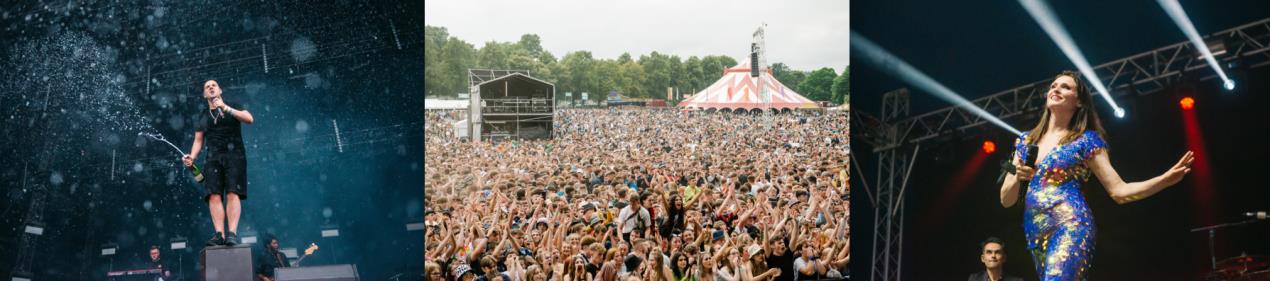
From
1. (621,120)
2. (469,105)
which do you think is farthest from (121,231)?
(621,120)

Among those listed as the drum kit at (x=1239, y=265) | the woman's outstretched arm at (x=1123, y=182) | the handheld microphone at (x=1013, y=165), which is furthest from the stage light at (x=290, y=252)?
the drum kit at (x=1239, y=265)

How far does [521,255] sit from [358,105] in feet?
3.78

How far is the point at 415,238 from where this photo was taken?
225 inches

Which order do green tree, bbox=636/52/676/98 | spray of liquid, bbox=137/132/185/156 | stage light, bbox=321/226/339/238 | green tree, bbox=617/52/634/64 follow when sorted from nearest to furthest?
1. spray of liquid, bbox=137/132/185/156
2. stage light, bbox=321/226/339/238
3. green tree, bbox=617/52/634/64
4. green tree, bbox=636/52/676/98

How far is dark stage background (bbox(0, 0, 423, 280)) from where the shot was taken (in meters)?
5.06

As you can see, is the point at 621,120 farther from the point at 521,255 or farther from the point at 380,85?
the point at 380,85

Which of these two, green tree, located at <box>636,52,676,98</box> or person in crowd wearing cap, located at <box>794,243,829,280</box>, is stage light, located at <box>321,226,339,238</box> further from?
person in crowd wearing cap, located at <box>794,243,829,280</box>

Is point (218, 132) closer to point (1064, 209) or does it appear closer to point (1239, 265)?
point (1064, 209)

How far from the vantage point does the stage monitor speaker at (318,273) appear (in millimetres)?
5226

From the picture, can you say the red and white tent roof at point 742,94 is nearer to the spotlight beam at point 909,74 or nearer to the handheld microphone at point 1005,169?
the spotlight beam at point 909,74

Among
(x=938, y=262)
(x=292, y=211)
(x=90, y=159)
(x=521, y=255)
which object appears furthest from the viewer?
(x=938, y=262)

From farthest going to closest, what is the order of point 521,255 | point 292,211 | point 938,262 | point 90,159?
point 938,262, point 521,255, point 292,211, point 90,159

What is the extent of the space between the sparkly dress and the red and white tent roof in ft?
5.41

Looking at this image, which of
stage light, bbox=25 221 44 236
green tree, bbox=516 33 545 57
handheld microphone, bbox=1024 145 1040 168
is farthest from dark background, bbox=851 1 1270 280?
stage light, bbox=25 221 44 236
